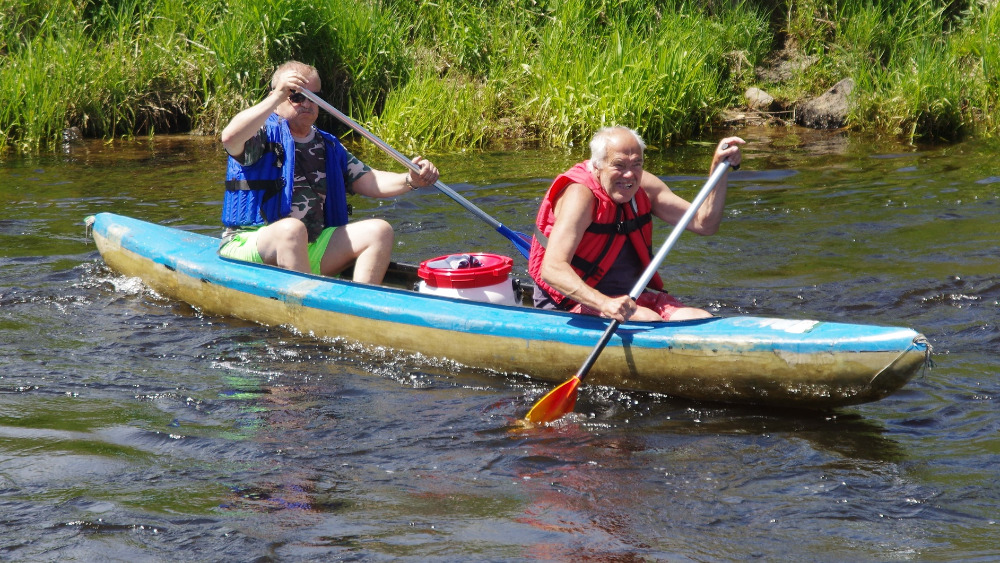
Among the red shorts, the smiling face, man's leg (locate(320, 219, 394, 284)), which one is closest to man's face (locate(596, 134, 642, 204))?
the smiling face

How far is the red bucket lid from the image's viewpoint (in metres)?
4.64

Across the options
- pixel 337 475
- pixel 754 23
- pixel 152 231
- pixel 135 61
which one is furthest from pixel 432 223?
pixel 754 23

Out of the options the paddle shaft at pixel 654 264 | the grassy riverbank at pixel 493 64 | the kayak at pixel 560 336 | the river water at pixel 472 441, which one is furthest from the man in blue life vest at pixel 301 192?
the grassy riverbank at pixel 493 64

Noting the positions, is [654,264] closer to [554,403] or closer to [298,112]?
[554,403]

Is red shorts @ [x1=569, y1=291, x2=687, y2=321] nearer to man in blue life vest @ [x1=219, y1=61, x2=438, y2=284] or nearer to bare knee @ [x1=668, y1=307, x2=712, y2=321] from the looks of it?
bare knee @ [x1=668, y1=307, x2=712, y2=321]

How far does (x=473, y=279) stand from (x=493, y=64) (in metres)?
6.54

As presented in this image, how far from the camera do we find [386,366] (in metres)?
4.68

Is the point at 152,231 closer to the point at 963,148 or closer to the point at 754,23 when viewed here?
the point at 963,148

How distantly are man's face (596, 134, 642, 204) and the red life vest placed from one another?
1.6 inches

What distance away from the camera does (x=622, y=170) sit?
4043 mm

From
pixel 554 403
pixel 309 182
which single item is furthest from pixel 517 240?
pixel 554 403

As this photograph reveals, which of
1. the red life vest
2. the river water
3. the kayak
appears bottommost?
the river water

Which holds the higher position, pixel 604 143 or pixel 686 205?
pixel 604 143

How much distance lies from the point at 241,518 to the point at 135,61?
8.37m
